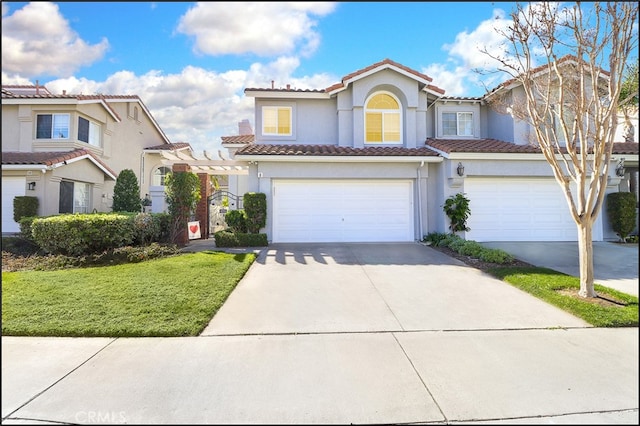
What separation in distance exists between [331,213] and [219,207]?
245 inches

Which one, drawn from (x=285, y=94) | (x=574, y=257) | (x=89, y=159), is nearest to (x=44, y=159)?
(x=89, y=159)

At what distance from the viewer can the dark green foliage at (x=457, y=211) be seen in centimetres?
1123

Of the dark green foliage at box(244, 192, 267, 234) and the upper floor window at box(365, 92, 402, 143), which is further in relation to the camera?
the upper floor window at box(365, 92, 402, 143)

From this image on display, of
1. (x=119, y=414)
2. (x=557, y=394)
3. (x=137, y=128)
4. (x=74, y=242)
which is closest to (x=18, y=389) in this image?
(x=119, y=414)

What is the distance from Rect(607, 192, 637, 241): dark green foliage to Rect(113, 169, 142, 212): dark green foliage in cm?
1822

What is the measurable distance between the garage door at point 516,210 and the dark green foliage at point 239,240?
23.4ft

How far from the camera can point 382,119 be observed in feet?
43.4

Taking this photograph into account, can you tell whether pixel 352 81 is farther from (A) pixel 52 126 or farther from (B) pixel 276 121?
(A) pixel 52 126

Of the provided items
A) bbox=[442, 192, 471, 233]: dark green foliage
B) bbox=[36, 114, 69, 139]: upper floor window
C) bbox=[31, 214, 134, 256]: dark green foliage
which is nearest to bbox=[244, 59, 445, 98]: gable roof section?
bbox=[442, 192, 471, 233]: dark green foliage

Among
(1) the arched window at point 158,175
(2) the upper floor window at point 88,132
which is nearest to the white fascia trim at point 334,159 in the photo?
(2) the upper floor window at point 88,132

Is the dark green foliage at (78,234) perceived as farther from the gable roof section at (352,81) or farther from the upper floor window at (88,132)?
the upper floor window at (88,132)

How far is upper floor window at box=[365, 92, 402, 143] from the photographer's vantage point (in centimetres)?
1315

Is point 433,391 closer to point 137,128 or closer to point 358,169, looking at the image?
point 358,169

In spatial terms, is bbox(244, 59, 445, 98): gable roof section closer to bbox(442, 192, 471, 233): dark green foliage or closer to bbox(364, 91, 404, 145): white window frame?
bbox(364, 91, 404, 145): white window frame
